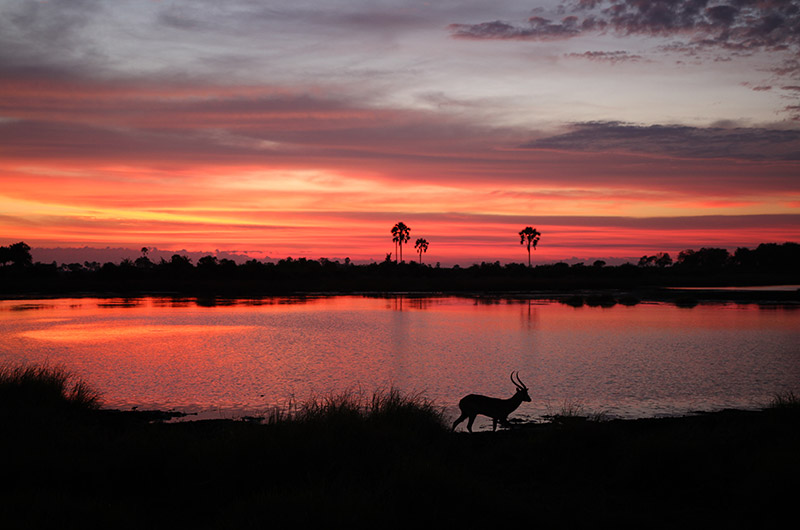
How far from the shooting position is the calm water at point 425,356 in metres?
16.1

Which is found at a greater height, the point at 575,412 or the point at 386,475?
the point at 386,475

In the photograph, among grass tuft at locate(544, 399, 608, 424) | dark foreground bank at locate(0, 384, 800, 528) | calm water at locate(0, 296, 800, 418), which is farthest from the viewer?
calm water at locate(0, 296, 800, 418)

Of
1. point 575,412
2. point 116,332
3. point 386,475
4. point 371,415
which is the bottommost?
point 575,412

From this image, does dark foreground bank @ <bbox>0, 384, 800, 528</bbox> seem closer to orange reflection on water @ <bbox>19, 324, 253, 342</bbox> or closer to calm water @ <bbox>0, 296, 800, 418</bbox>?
calm water @ <bbox>0, 296, 800, 418</bbox>

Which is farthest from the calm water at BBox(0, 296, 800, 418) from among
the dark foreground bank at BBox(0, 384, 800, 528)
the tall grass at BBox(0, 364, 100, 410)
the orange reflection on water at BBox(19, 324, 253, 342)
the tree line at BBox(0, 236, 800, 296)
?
the tree line at BBox(0, 236, 800, 296)

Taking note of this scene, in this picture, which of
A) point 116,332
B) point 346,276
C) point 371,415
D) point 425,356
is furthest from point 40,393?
point 346,276

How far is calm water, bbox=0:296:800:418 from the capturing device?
16.1 m

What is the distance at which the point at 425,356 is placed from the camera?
23.3 metres

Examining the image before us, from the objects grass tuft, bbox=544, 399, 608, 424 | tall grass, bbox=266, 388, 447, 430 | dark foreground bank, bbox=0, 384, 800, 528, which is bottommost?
grass tuft, bbox=544, 399, 608, 424

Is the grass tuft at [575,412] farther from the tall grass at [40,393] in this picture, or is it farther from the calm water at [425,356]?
the tall grass at [40,393]

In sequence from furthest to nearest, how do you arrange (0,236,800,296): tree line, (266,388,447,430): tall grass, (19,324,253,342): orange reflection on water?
(0,236,800,296): tree line, (19,324,253,342): orange reflection on water, (266,388,447,430): tall grass

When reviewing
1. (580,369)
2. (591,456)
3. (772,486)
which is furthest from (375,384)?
(772,486)

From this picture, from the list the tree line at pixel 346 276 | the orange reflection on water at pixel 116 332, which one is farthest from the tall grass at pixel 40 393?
the tree line at pixel 346 276

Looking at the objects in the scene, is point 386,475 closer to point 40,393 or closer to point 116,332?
point 40,393
